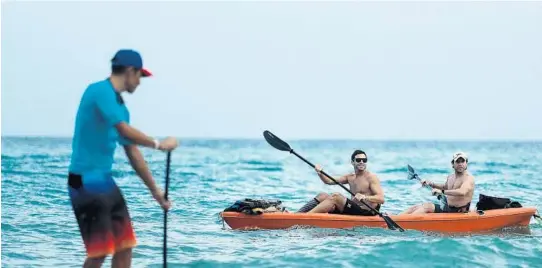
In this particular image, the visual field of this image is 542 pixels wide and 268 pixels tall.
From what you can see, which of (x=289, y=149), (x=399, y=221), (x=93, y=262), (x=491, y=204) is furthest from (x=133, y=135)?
(x=491, y=204)

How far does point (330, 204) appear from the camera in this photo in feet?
36.0

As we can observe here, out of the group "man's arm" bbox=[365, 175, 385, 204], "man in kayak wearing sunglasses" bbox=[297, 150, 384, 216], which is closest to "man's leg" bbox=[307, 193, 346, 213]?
"man in kayak wearing sunglasses" bbox=[297, 150, 384, 216]

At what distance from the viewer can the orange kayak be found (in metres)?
10.6

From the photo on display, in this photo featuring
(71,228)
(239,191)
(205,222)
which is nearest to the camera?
(71,228)

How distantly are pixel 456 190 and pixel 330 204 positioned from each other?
1.73 metres

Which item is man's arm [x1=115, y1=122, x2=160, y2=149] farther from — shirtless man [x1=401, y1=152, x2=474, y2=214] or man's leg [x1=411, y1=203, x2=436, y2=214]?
man's leg [x1=411, y1=203, x2=436, y2=214]

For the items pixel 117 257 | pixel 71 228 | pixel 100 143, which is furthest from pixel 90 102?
pixel 71 228

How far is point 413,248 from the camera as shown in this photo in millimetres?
9141

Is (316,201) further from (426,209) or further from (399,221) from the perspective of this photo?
(426,209)

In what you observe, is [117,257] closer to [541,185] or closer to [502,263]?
[502,263]

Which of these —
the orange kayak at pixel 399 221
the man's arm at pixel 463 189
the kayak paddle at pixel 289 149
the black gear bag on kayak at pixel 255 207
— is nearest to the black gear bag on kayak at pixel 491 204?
the orange kayak at pixel 399 221

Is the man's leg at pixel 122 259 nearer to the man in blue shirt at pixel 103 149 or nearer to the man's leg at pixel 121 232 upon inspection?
the man's leg at pixel 121 232

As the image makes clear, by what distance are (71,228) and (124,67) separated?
24.4 feet

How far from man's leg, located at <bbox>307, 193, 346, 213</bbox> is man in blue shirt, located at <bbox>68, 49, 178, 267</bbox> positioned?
19.8 feet
